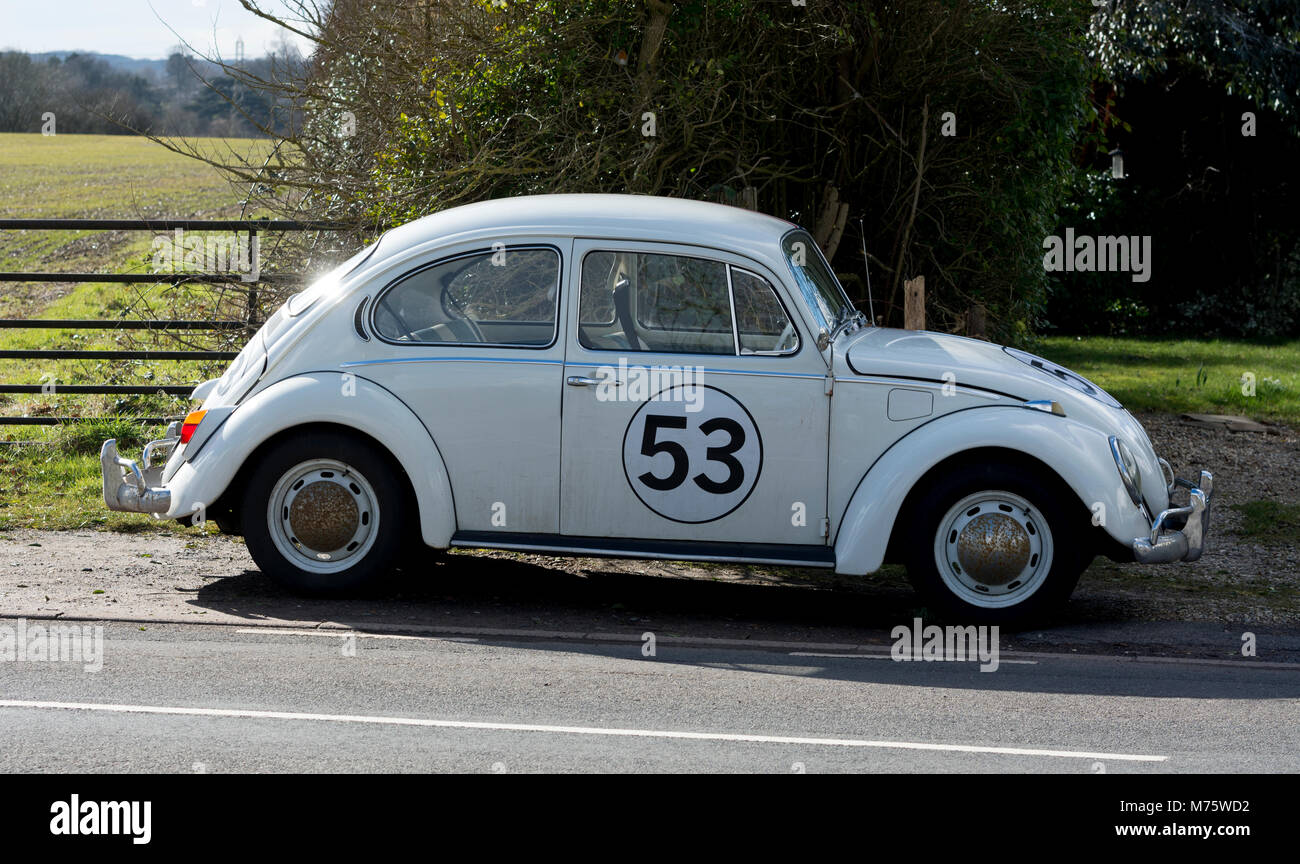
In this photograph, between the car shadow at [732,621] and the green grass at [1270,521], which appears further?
the green grass at [1270,521]

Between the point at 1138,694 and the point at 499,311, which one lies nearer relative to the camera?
the point at 1138,694

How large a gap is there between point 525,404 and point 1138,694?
10.3 feet

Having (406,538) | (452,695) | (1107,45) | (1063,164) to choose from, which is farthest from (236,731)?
(1107,45)

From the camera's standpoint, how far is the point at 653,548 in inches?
252

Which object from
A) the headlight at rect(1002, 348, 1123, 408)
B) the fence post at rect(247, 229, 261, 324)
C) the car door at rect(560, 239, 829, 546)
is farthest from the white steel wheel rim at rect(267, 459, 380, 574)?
the fence post at rect(247, 229, 261, 324)

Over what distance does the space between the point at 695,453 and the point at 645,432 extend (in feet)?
0.87

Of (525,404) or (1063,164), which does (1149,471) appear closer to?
(525,404)

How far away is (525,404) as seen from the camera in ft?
21.1

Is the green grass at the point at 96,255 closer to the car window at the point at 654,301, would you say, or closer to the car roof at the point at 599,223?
the car roof at the point at 599,223

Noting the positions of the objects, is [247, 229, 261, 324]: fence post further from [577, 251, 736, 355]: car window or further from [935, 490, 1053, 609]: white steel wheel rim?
[935, 490, 1053, 609]: white steel wheel rim

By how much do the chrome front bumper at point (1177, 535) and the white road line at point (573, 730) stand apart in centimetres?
169

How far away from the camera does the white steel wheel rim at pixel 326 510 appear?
21.6 feet

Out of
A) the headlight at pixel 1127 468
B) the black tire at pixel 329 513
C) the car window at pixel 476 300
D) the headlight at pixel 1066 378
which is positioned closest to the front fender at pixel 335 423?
the black tire at pixel 329 513

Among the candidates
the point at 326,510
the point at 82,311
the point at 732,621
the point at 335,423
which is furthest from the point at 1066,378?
the point at 82,311
